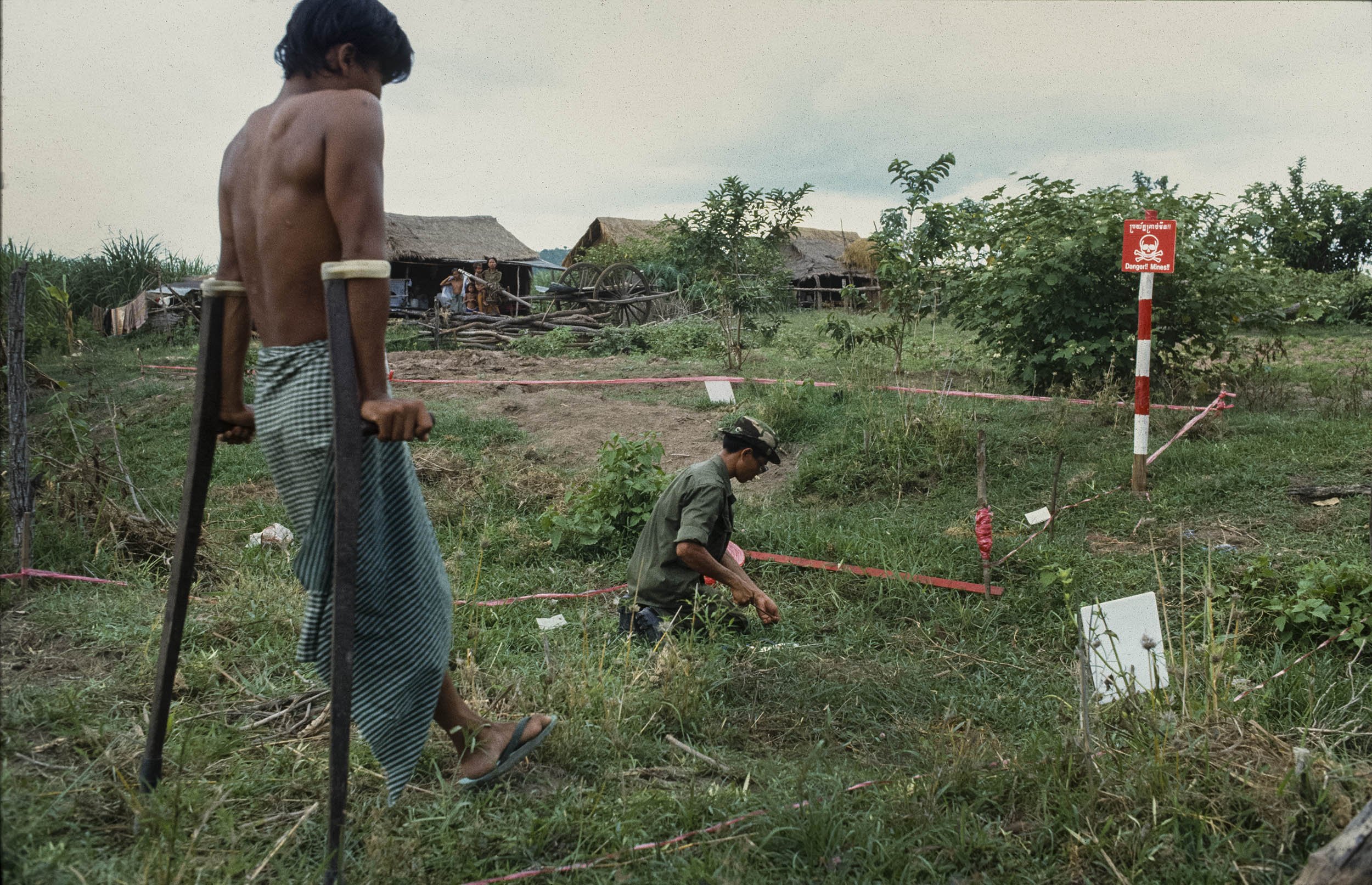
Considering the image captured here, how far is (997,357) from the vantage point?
31.0 ft

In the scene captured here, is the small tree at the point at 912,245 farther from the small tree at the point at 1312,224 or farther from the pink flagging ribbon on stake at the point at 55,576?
the pink flagging ribbon on stake at the point at 55,576

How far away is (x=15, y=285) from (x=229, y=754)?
287 cm

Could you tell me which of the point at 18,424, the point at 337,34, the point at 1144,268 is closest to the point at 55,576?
the point at 18,424

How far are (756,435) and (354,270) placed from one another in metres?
2.60

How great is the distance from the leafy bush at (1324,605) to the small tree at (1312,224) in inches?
183

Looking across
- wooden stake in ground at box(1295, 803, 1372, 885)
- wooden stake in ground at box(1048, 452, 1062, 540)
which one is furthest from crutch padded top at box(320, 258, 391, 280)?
wooden stake in ground at box(1048, 452, 1062, 540)

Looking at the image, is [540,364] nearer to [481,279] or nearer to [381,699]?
[481,279]

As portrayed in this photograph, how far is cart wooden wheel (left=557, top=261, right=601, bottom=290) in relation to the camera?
2183cm

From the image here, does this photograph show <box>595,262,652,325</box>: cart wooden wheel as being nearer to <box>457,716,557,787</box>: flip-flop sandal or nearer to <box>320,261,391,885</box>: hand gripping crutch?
<box>457,716,557,787</box>: flip-flop sandal

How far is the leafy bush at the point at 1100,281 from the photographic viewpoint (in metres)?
7.88

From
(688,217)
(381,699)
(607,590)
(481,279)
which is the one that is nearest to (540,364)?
(688,217)

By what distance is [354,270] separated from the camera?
6.74 ft

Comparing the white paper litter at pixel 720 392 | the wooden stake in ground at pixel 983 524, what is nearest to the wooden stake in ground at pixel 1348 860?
Answer: the wooden stake in ground at pixel 983 524

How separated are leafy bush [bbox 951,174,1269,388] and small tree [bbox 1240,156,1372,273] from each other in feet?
0.93
